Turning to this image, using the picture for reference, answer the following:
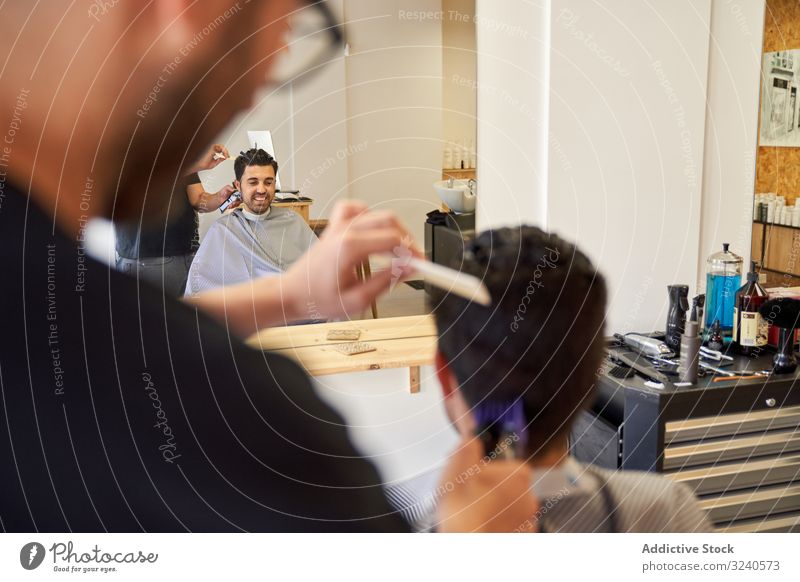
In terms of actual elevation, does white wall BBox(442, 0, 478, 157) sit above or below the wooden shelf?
above

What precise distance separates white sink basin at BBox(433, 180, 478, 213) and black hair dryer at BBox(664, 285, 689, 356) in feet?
1.60

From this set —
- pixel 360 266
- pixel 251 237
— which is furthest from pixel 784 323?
pixel 251 237

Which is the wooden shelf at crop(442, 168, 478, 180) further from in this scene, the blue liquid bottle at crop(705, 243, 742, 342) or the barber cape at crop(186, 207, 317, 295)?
the blue liquid bottle at crop(705, 243, 742, 342)

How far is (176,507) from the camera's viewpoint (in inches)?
44.6

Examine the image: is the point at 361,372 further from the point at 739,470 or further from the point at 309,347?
the point at 739,470

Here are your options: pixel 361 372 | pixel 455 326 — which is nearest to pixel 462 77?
pixel 455 326

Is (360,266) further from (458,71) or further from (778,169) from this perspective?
(778,169)

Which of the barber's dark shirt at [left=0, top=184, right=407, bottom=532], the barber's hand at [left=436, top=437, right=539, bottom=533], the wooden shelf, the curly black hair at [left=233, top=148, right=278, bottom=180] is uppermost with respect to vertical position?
the curly black hair at [left=233, top=148, right=278, bottom=180]

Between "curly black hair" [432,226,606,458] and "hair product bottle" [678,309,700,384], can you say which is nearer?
"curly black hair" [432,226,606,458]

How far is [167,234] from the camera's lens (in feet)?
3.67

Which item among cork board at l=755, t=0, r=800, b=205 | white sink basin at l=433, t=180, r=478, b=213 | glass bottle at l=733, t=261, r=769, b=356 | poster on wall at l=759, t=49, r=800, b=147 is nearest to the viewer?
white sink basin at l=433, t=180, r=478, b=213

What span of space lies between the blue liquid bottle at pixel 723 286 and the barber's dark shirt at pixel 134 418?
2.78 feet

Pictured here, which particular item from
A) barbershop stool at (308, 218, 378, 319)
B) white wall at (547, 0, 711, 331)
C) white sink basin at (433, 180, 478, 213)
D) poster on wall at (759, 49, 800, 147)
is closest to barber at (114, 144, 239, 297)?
barbershop stool at (308, 218, 378, 319)

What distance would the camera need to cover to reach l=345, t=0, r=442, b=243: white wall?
116cm
